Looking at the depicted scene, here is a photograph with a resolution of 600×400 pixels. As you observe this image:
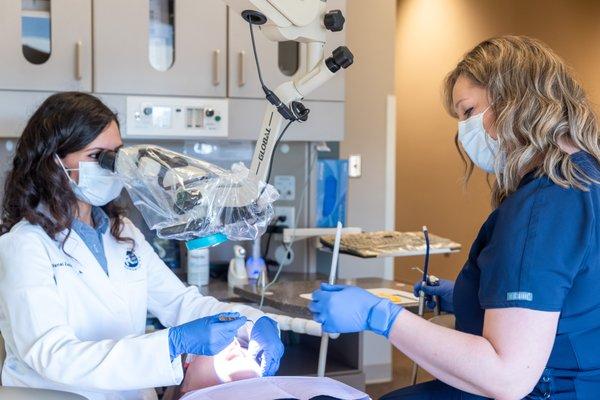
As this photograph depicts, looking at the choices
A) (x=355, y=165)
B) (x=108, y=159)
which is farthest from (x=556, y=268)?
(x=355, y=165)

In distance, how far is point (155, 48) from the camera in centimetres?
245

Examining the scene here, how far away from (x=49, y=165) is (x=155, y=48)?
0.97 m

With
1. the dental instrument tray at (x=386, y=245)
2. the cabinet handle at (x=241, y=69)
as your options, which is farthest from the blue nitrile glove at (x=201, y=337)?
the cabinet handle at (x=241, y=69)

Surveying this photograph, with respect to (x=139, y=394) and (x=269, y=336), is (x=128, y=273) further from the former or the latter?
(x=269, y=336)

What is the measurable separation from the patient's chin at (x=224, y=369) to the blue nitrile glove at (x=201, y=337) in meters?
0.14

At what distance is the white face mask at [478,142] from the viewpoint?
1.41m

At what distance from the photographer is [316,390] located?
131 centimetres

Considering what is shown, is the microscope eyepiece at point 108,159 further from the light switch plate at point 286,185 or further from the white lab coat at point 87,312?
the light switch plate at point 286,185

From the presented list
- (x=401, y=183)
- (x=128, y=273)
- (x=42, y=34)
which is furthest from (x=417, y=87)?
(x=128, y=273)

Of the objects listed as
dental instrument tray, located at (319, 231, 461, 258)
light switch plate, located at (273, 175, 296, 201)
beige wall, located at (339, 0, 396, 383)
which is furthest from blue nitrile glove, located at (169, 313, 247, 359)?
beige wall, located at (339, 0, 396, 383)

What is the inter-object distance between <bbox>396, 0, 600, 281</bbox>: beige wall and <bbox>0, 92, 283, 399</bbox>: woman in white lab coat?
2891 millimetres

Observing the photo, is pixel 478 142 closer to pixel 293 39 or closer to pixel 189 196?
pixel 293 39

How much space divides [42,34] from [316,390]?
5.32 feet

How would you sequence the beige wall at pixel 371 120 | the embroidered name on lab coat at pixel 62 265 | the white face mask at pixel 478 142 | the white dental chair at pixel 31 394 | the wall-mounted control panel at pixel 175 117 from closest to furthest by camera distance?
1. the white dental chair at pixel 31 394
2. the white face mask at pixel 478 142
3. the embroidered name on lab coat at pixel 62 265
4. the wall-mounted control panel at pixel 175 117
5. the beige wall at pixel 371 120
